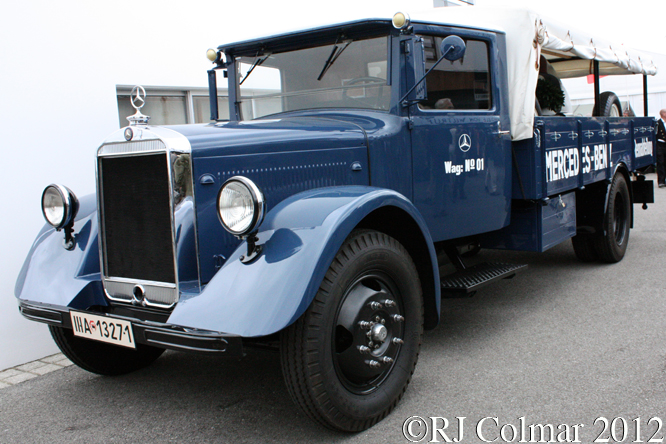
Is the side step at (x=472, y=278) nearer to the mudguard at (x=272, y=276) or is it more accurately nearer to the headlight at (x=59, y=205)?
the mudguard at (x=272, y=276)

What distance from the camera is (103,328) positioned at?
9.14ft

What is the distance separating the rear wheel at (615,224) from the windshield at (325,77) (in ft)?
11.1

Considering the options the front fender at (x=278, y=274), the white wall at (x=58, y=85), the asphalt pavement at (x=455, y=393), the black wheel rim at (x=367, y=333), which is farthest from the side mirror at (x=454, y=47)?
the asphalt pavement at (x=455, y=393)

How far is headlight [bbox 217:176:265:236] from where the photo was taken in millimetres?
2518

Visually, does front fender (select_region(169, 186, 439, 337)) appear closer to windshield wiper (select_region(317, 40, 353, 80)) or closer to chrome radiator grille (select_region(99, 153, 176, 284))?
chrome radiator grille (select_region(99, 153, 176, 284))

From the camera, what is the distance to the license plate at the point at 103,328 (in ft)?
8.82

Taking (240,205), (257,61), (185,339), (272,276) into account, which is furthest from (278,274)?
(257,61)

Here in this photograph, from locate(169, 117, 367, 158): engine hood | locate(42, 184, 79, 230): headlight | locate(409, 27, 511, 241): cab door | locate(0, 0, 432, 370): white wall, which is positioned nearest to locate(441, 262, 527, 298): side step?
locate(409, 27, 511, 241): cab door

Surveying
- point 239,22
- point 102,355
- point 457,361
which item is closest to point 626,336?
point 457,361

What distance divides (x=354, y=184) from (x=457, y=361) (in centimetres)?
129

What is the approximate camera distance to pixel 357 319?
2799 millimetres

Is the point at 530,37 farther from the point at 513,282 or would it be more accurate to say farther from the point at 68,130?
the point at 68,130

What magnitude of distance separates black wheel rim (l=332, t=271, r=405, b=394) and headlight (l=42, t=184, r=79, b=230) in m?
1.63

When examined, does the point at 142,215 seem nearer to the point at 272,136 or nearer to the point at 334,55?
the point at 272,136
